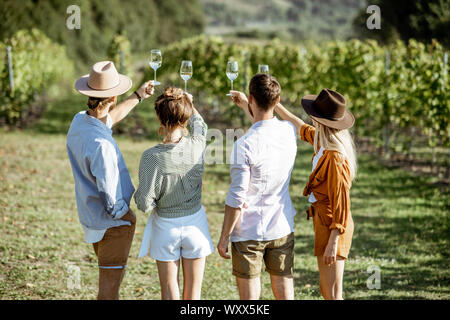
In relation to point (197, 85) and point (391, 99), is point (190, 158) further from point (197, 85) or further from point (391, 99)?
point (197, 85)

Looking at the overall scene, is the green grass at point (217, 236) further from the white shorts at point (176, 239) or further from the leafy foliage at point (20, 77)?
the leafy foliage at point (20, 77)

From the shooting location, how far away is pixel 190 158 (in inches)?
108

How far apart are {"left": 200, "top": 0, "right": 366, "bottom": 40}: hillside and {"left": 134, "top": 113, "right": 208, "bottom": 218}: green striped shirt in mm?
102754

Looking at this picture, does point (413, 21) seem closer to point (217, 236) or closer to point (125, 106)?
point (217, 236)

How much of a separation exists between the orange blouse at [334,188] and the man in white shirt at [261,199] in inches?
8.1

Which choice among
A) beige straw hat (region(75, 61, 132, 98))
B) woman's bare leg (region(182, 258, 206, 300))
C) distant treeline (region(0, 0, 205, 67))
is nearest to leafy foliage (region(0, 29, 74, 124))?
distant treeline (region(0, 0, 205, 67))

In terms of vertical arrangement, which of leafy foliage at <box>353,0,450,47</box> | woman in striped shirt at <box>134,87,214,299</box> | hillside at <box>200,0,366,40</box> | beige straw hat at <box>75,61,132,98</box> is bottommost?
woman in striped shirt at <box>134,87,214,299</box>

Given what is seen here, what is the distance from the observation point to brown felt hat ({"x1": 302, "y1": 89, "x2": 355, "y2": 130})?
112 inches

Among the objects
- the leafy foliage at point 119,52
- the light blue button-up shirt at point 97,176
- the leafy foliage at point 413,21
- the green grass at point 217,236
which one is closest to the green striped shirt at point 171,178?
the light blue button-up shirt at point 97,176

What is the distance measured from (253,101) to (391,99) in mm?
7482

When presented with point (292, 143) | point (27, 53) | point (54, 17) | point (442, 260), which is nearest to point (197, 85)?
point (27, 53)

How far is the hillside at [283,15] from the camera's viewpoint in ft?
356

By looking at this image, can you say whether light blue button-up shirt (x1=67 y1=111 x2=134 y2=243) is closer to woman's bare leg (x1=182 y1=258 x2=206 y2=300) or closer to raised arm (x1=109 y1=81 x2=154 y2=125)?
raised arm (x1=109 y1=81 x2=154 y2=125)

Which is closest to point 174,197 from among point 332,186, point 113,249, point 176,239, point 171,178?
point 171,178
